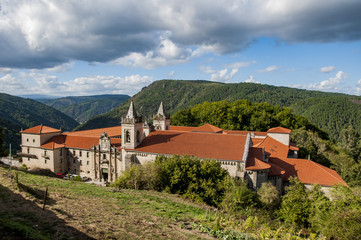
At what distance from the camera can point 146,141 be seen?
37.6m

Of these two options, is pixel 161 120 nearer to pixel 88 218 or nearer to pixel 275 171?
pixel 275 171

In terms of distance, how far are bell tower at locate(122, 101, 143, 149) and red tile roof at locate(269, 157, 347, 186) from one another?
69.9 feet

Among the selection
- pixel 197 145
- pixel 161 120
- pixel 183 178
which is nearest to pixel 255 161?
pixel 197 145

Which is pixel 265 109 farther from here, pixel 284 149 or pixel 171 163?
pixel 171 163

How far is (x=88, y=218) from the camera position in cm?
1381

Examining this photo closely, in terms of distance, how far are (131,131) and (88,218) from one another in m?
23.0

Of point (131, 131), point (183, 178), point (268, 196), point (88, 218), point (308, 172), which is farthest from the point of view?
point (131, 131)

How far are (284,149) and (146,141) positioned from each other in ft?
80.2

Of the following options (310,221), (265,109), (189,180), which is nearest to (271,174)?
(310,221)

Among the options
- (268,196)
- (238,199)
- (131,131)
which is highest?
(131,131)

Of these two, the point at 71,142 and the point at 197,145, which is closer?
the point at 197,145

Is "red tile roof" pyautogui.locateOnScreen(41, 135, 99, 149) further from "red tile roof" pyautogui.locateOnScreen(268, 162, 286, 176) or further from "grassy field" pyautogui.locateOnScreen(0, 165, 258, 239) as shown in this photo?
"red tile roof" pyautogui.locateOnScreen(268, 162, 286, 176)

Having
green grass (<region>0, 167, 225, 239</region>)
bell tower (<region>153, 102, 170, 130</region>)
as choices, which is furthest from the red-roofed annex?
green grass (<region>0, 167, 225, 239</region>)

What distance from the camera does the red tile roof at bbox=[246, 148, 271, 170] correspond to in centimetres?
3014
